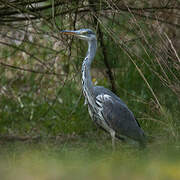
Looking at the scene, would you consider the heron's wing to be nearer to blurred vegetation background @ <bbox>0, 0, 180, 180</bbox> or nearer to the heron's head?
blurred vegetation background @ <bbox>0, 0, 180, 180</bbox>

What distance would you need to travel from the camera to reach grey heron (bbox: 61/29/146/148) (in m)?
5.66

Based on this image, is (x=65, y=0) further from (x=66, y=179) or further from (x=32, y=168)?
(x=66, y=179)

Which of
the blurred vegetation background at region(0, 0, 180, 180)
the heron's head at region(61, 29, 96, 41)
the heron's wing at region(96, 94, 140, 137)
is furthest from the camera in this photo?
the heron's wing at region(96, 94, 140, 137)

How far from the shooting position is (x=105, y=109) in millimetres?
5727

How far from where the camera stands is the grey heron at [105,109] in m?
5.66

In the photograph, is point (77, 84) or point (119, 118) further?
point (77, 84)

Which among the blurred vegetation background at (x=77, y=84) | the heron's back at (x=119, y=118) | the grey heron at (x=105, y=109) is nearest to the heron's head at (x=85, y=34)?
the grey heron at (x=105, y=109)

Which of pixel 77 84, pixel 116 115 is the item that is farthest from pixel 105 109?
pixel 77 84

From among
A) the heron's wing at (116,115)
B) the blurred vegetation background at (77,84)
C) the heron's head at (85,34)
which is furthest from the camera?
the heron's wing at (116,115)

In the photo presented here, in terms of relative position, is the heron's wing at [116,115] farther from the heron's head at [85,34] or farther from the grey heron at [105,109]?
the heron's head at [85,34]

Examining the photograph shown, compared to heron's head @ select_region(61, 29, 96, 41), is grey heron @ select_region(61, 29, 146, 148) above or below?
below

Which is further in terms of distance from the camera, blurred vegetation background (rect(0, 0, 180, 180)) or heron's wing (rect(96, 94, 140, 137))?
heron's wing (rect(96, 94, 140, 137))

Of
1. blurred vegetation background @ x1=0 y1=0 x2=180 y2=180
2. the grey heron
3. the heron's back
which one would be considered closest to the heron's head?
the grey heron

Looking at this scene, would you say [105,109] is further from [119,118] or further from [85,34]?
[85,34]
